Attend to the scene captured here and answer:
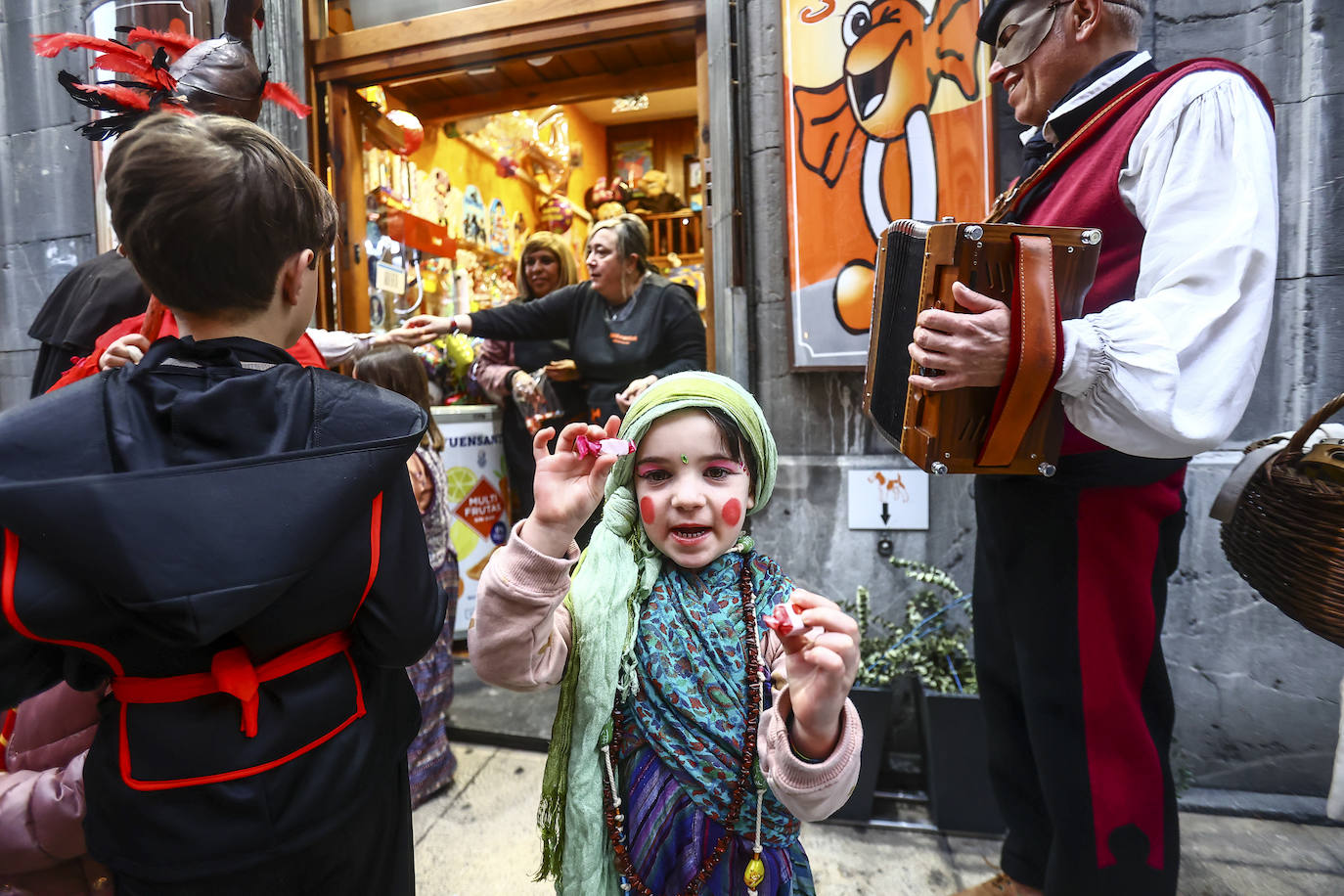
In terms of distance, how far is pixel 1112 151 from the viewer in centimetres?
142

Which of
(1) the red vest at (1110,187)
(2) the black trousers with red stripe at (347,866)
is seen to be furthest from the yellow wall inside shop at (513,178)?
(2) the black trousers with red stripe at (347,866)

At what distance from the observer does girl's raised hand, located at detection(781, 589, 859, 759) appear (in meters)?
0.99

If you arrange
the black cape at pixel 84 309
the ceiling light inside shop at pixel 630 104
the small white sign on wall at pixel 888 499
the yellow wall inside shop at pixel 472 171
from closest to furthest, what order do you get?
the black cape at pixel 84 309, the small white sign on wall at pixel 888 499, the yellow wall inside shop at pixel 472 171, the ceiling light inside shop at pixel 630 104

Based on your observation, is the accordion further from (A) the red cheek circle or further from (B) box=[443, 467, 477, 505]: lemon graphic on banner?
(B) box=[443, 467, 477, 505]: lemon graphic on banner

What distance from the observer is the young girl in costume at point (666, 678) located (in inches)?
48.1

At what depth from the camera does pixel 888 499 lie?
2.84m

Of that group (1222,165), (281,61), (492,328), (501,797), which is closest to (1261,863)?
(1222,165)

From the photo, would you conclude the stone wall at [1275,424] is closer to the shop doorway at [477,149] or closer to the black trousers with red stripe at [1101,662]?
the black trousers with red stripe at [1101,662]

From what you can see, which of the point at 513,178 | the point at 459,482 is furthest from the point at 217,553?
the point at 513,178

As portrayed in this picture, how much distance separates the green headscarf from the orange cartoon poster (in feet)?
5.39

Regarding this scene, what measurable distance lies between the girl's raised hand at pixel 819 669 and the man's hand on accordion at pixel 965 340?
1.84 feet

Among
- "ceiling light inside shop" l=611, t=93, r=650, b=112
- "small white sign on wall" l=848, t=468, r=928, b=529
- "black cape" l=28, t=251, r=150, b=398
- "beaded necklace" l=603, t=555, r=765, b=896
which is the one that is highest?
"ceiling light inside shop" l=611, t=93, r=650, b=112

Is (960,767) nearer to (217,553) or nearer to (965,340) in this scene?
(965,340)

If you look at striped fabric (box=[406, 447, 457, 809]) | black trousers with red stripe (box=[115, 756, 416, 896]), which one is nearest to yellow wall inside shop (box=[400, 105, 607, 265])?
striped fabric (box=[406, 447, 457, 809])
